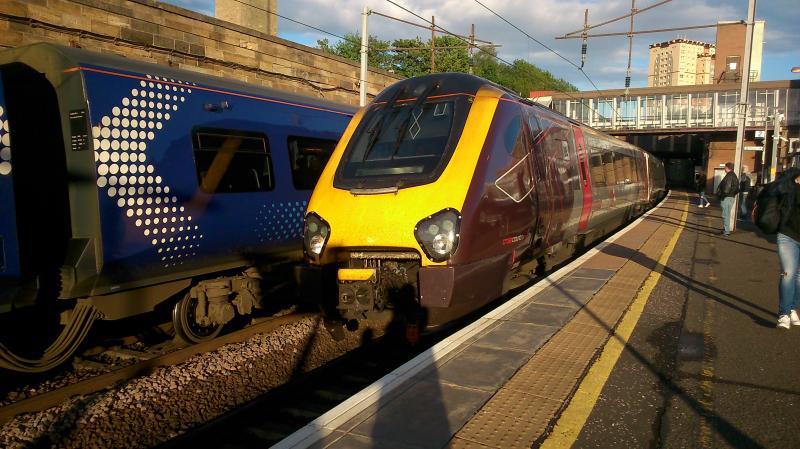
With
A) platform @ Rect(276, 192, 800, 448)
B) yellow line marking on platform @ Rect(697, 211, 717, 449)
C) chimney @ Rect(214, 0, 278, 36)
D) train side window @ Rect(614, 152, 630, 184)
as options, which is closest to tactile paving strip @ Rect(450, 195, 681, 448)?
platform @ Rect(276, 192, 800, 448)

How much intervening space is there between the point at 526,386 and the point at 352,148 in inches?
127

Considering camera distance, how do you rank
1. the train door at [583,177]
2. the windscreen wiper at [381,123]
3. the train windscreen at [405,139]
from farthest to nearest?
the train door at [583,177] < the windscreen wiper at [381,123] < the train windscreen at [405,139]

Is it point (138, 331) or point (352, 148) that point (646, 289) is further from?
point (138, 331)

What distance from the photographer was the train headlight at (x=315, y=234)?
212 inches

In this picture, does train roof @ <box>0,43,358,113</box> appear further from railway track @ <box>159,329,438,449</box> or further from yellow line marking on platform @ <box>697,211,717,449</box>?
yellow line marking on platform @ <box>697,211,717,449</box>

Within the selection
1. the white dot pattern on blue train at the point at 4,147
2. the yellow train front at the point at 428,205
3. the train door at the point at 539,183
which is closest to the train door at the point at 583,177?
the train door at the point at 539,183

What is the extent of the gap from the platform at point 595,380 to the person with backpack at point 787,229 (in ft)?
0.98

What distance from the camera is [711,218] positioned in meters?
18.6

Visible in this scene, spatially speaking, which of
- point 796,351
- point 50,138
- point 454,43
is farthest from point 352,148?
point 454,43

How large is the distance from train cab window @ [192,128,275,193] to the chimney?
10.3 metres

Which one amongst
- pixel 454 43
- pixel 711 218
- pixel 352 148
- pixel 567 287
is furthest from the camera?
pixel 454 43

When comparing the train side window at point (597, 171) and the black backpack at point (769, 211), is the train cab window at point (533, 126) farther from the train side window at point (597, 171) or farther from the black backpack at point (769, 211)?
the train side window at point (597, 171)

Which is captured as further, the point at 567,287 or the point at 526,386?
the point at 567,287

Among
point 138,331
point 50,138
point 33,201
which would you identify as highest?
point 50,138
